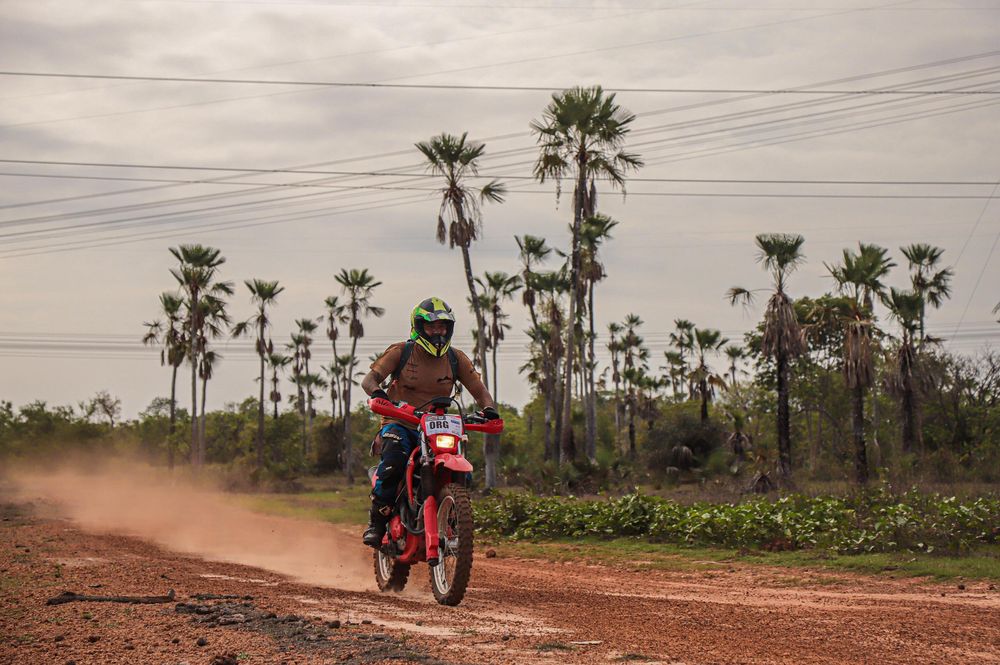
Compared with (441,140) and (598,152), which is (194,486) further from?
(598,152)

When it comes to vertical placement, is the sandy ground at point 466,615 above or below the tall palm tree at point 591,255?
below

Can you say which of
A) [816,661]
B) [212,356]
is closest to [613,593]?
[816,661]

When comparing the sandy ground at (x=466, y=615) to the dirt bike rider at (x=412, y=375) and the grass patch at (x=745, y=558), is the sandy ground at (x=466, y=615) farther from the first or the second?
the dirt bike rider at (x=412, y=375)

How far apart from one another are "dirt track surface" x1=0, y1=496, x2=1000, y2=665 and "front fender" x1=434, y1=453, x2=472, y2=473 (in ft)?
4.06

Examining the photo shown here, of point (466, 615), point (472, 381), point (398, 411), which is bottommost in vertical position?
point (466, 615)

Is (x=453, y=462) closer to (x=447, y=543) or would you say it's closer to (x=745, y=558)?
(x=447, y=543)

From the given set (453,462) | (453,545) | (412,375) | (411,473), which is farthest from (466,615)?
(412,375)

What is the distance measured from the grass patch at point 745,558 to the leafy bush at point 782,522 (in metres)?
0.35

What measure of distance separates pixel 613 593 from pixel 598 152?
3140 centimetres

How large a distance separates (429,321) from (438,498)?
64.9 inches

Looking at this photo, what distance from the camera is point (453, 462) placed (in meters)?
8.89

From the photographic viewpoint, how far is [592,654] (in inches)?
266

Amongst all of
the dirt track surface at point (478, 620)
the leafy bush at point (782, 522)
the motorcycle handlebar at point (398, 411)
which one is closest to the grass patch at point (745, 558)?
the leafy bush at point (782, 522)

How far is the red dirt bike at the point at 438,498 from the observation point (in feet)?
28.9
